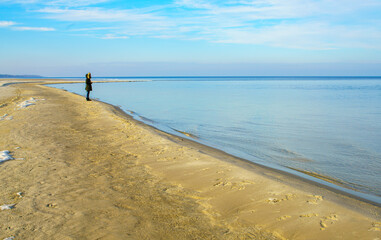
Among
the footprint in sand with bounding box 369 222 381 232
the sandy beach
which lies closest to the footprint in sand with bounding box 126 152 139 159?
the sandy beach

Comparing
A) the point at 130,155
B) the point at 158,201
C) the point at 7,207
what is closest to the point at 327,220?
the point at 158,201

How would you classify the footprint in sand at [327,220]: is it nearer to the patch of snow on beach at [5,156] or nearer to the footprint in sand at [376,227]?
the footprint in sand at [376,227]

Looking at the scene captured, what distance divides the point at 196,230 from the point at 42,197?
2926 mm

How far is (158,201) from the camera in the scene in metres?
5.44

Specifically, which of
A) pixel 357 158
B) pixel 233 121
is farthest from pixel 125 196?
pixel 233 121

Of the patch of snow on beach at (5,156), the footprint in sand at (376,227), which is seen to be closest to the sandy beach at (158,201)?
the footprint in sand at (376,227)

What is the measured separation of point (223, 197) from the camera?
562cm

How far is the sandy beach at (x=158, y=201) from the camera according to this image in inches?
168

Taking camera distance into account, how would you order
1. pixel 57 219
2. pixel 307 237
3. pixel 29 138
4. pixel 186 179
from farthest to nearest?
pixel 29 138 → pixel 186 179 → pixel 57 219 → pixel 307 237

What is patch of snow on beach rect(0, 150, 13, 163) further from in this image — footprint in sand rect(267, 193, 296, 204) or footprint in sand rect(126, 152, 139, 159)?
footprint in sand rect(267, 193, 296, 204)

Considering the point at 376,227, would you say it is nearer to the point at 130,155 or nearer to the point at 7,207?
the point at 7,207

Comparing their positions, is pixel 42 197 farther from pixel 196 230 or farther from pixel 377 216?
pixel 377 216

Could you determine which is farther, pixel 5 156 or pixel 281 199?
pixel 5 156

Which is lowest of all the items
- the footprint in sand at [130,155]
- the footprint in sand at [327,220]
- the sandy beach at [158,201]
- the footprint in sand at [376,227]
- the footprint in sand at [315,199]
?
the footprint in sand at [130,155]
